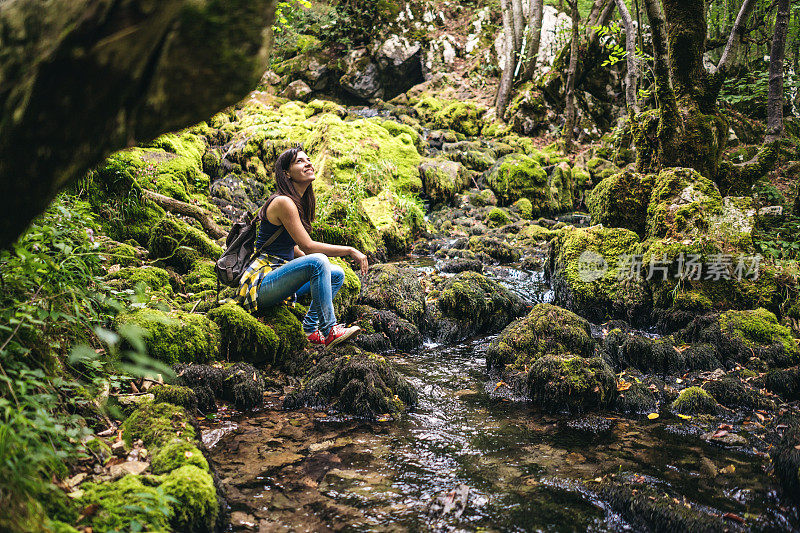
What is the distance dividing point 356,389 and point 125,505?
244 cm

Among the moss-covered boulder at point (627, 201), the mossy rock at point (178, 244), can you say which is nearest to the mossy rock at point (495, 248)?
the moss-covered boulder at point (627, 201)

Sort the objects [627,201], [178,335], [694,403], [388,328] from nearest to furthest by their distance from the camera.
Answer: [178,335] → [694,403] → [388,328] → [627,201]

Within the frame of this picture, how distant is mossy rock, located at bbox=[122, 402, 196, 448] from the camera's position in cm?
282

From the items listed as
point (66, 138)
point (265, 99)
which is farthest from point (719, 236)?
point (265, 99)

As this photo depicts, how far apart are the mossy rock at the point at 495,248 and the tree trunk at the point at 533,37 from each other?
12851 millimetres

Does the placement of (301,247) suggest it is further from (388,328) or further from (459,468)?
(459,468)

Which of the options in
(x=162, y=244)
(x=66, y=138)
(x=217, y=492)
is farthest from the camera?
(x=162, y=244)

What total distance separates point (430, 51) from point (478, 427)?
24.7m

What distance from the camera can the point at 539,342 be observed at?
221 inches

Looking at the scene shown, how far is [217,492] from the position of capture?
108 inches

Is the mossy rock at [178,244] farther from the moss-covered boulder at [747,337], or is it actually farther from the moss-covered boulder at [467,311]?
the moss-covered boulder at [747,337]

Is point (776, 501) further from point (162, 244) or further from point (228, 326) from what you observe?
point (162, 244)

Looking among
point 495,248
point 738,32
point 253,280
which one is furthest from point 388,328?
point 738,32

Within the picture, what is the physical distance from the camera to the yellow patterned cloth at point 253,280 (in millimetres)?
5082
